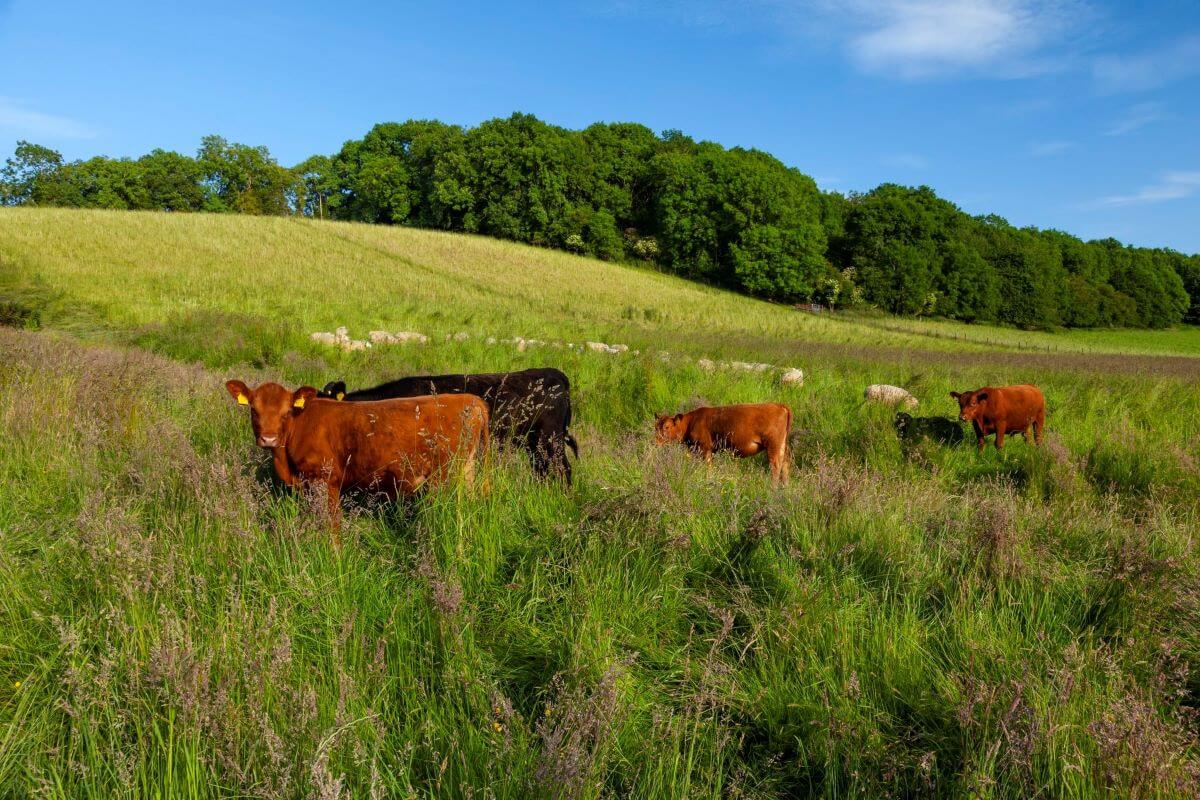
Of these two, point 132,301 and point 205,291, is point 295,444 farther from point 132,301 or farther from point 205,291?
point 205,291

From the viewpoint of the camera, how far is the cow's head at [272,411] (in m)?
4.72

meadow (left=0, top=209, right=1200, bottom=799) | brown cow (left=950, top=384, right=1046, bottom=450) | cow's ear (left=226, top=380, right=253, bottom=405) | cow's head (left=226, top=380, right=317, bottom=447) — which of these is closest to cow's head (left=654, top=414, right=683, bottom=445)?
meadow (left=0, top=209, right=1200, bottom=799)

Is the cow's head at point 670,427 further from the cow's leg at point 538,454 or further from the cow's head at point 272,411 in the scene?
the cow's head at point 272,411

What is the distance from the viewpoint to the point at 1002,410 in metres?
9.46

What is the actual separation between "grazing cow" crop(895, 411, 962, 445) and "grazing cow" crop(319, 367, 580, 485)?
18.1ft

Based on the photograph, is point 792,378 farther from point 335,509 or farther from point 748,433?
point 335,509

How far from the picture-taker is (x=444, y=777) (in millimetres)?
2295

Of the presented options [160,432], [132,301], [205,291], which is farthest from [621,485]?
[205,291]

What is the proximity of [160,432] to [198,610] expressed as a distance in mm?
3502

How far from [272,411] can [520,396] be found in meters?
2.74

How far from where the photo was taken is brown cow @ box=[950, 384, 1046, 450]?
31.0 feet

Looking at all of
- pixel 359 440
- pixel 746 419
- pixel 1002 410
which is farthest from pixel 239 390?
pixel 1002 410

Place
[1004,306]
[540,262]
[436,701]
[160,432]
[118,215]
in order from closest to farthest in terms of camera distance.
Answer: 1. [436,701]
2. [160,432]
3. [118,215]
4. [540,262]
5. [1004,306]

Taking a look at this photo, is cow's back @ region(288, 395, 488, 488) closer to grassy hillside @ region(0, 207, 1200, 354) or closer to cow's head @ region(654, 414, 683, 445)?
cow's head @ region(654, 414, 683, 445)
